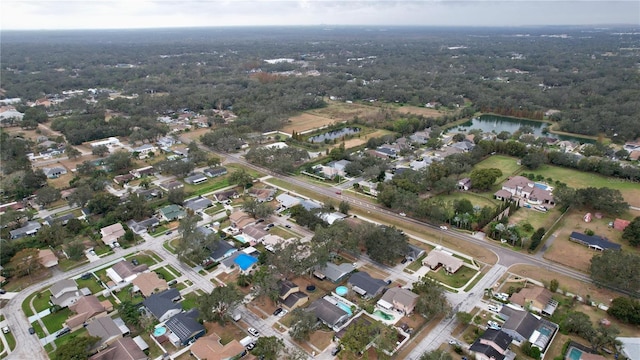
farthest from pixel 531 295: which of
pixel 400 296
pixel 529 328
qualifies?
pixel 400 296

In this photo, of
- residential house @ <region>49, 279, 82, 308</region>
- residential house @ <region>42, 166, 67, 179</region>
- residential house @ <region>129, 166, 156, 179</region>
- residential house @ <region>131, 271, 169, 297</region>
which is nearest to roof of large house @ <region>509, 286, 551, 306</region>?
residential house @ <region>131, 271, 169, 297</region>

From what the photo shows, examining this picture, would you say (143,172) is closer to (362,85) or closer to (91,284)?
(91,284)

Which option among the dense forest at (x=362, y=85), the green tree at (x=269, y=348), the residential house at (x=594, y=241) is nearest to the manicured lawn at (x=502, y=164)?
the residential house at (x=594, y=241)

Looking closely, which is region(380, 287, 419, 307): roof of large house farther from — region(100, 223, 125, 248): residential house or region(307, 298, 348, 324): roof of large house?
region(100, 223, 125, 248): residential house

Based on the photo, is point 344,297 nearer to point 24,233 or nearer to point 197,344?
point 197,344

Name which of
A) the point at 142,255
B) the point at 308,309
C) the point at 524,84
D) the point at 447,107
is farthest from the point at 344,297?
the point at 524,84

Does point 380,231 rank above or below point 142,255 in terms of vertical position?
above
